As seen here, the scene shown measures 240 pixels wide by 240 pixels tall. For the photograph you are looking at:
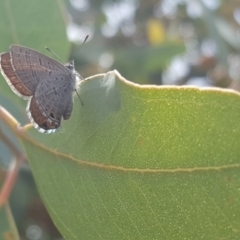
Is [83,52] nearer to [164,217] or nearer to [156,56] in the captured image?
[156,56]

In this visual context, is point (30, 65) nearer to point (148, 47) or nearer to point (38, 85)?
point (38, 85)

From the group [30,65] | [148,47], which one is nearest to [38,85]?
[30,65]

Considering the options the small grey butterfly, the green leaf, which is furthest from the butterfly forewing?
the green leaf

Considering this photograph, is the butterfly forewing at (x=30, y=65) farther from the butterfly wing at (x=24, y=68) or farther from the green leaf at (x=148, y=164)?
the green leaf at (x=148, y=164)

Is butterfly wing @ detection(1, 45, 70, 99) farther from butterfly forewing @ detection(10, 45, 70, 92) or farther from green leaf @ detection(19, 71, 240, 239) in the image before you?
green leaf @ detection(19, 71, 240, 239)

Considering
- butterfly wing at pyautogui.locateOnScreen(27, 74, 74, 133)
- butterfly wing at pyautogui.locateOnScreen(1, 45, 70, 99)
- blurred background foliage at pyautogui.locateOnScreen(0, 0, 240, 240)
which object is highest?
butterfly wing at pyautogui.locateOnScreen(1, 45, 70, 99)

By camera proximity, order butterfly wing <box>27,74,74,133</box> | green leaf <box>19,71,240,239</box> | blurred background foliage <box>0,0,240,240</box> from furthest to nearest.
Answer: blurred background foliage <box>0,0,240,240</box>, butterfly wing <box>27,74,74,133</box>, green leaf <box>19,71,240,239</box>

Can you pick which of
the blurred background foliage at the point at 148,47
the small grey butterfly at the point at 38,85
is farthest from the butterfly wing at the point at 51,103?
the blurred background foliage at the point at 148,47

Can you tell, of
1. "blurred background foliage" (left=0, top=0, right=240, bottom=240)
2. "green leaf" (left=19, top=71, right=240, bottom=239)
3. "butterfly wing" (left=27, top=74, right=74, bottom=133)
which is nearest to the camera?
"green leaf" (left=19, top=71, right=240, bottom=239)
